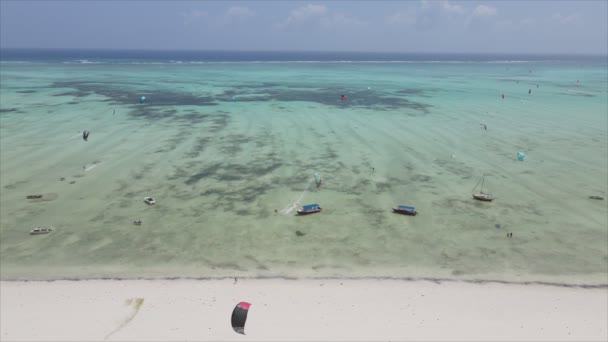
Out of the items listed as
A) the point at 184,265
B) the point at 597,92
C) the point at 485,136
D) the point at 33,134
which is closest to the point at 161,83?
the point at 33,134

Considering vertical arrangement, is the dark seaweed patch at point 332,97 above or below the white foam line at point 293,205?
above

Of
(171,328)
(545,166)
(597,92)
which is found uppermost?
(597,92)

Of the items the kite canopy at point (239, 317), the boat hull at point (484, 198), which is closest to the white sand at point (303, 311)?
the kite canopy at point (239, 317)

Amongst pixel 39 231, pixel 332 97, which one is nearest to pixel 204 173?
pixel 39 231

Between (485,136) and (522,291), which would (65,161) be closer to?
(522,291)

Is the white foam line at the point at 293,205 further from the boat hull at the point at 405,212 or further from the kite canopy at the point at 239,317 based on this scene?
the kite canopy at the point at 239,317

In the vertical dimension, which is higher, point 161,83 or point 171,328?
point 161,83

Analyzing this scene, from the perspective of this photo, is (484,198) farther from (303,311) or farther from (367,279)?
(303,311)
